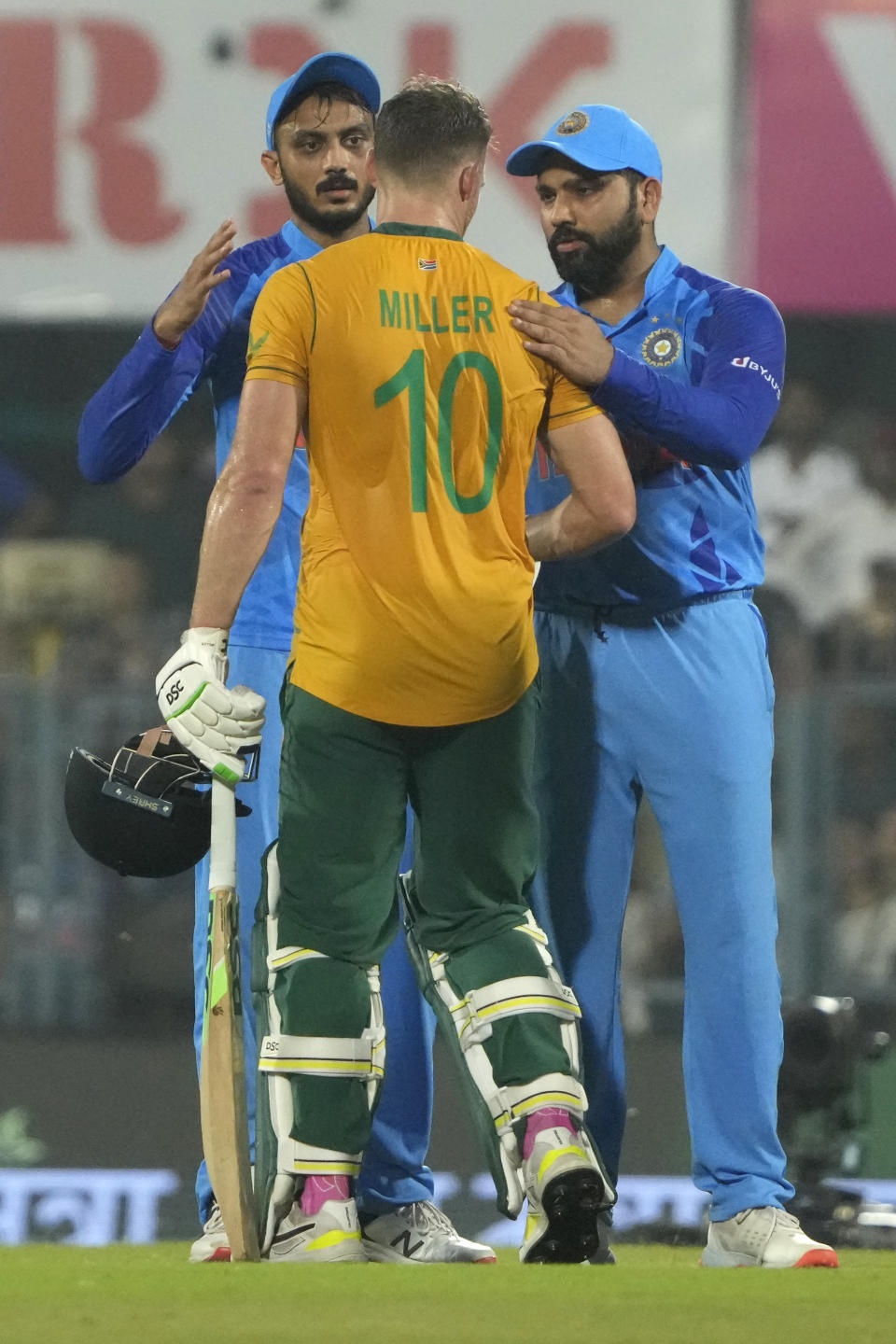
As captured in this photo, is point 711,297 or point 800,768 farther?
point 800,768

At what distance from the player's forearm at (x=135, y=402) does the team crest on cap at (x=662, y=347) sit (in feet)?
2.79

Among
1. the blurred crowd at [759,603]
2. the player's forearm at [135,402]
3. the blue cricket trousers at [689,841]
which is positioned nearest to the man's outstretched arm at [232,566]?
the player's forearm at [135,402]

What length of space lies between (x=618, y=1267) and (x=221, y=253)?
1910 mm

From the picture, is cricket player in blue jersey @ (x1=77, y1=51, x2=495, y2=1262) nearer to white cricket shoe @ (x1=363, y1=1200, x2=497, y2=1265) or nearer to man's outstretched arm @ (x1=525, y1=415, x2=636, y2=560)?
white cricket shoe @ (x1=363, y1=1200, x2=497, y2=1265)

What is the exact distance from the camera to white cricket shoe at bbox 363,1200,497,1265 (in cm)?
387

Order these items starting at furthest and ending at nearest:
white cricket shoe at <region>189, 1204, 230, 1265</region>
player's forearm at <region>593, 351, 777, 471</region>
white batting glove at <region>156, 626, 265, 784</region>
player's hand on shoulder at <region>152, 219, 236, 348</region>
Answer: player's hand on shoulder at <region>152, 219, 236, 348</region> < white cricket shoe at <region>189, 1204, 230, 1265</region> < player's forearm at <region>593, 351, 777, 471</region> < white batting glove at <region>156, 626, 265, 784</region>

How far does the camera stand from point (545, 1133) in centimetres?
327

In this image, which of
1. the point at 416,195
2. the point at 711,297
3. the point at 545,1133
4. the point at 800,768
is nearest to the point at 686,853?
the point at 545,1133

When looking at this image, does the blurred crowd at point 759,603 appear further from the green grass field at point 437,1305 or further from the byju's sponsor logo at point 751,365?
the green grass field at point 437,1305

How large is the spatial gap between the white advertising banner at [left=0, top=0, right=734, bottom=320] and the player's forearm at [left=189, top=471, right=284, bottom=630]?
202 inches

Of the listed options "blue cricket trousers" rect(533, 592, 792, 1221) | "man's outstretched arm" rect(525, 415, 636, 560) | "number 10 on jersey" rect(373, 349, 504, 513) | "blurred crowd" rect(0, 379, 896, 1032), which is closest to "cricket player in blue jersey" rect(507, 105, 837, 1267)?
"blue cricket trousers" rect(533, 592, 792, 1221)

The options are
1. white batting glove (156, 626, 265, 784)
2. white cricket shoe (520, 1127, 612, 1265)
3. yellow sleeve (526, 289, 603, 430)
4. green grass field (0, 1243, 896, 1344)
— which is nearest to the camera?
green grass field (0, 1243, 896, 1344)

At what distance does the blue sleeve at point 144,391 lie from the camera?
13.2ft

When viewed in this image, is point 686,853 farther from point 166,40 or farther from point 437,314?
point 166,40
